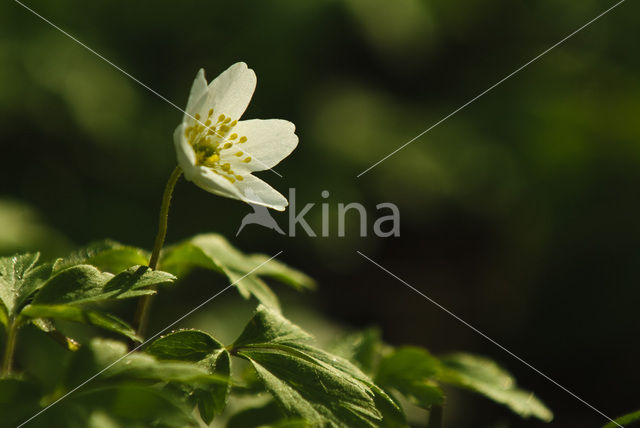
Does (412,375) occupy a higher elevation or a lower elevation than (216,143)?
lower

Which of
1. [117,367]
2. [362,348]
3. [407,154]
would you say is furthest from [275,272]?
[407,154]

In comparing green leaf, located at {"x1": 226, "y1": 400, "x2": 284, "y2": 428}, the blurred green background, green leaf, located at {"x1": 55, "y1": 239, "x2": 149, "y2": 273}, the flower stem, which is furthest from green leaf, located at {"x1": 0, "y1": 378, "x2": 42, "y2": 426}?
the blurred green background

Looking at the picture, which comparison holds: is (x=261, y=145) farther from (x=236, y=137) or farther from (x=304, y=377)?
(x=304, y=377)

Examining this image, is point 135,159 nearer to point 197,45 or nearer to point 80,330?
point 197,45

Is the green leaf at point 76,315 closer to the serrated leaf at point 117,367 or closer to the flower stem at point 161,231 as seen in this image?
the serrated leaf at point 117,367

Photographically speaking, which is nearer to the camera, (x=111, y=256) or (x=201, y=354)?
(x=201, y=354)

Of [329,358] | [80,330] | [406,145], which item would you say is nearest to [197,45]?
[406,145]

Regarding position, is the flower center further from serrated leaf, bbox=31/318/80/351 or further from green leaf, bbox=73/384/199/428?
green leaf, bbox=73/384/199/428
